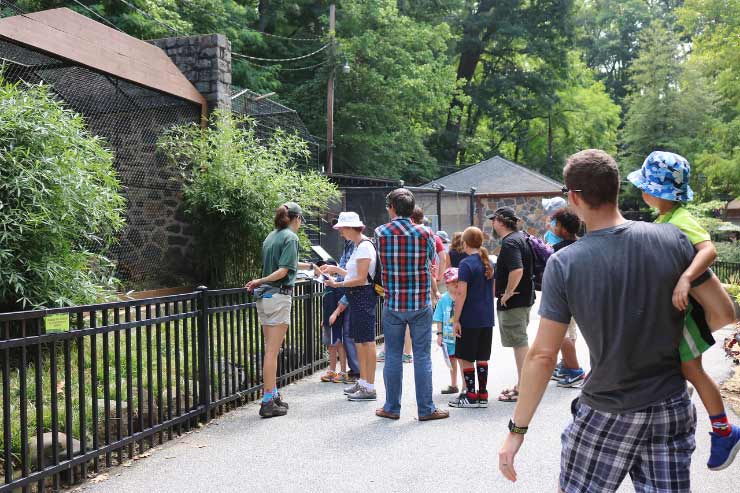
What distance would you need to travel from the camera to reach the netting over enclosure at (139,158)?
37.8 feet

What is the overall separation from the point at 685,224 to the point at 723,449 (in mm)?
988

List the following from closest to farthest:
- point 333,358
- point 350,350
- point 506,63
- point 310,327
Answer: point 350,350, point 333,358, point 310,327, point 506,63

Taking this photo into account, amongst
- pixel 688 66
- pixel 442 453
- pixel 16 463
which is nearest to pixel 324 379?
pixel 442 453

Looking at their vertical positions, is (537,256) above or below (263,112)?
below

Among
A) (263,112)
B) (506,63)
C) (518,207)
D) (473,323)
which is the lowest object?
(473,323)

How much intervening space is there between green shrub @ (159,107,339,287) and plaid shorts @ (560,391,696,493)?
990 cm

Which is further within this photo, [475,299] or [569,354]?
[569,354]

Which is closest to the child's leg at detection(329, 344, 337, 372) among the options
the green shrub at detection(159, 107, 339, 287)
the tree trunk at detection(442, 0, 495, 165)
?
the green shrub at detection(159, 107, 339, 287)

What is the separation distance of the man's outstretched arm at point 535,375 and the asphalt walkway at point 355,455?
2.04 meters

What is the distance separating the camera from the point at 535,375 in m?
2.83

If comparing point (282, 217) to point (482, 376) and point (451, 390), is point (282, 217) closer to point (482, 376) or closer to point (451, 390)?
point (482, 376)

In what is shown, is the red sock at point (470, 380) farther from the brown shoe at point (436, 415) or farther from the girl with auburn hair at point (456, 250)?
the girl with auburn hair at point (456, 250)

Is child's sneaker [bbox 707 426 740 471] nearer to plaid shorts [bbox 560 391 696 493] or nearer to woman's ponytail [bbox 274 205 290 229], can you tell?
plaid shorts [bbox 560 391 696 493]

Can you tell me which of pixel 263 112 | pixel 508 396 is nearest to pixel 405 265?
pixel 508 396
